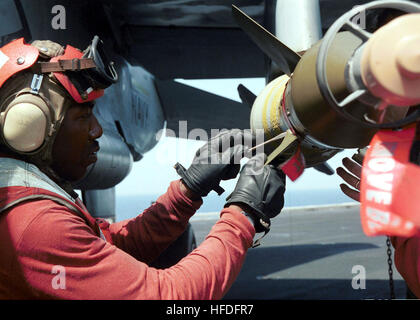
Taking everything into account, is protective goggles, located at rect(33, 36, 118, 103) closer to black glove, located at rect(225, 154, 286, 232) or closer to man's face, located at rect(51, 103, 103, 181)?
man's face, located at rect(51, 103, 103, 181)

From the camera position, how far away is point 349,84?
1.38 meters

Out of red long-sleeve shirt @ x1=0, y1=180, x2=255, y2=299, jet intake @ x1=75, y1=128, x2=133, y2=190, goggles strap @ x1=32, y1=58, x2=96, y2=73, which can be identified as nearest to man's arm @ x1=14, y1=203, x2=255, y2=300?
red long-sleeve shirt @ x1=0, y1=180, x2=255, y2=299

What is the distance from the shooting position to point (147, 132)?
6805mm

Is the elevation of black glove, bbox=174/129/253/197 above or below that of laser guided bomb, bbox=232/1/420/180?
below

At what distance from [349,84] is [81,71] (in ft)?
3.97

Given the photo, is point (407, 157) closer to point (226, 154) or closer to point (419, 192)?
point (419, 192)

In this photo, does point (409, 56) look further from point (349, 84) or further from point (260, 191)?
point (260, 191)

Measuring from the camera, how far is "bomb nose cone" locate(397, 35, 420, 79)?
3.55 feet

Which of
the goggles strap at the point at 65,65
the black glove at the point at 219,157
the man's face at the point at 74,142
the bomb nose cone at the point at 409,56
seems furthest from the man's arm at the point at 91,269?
the bomb nose cone at the point at 409,56

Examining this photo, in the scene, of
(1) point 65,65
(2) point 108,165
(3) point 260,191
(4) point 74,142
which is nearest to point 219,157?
(3) point 260,191

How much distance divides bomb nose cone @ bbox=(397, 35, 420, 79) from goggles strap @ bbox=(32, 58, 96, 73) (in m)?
1.32

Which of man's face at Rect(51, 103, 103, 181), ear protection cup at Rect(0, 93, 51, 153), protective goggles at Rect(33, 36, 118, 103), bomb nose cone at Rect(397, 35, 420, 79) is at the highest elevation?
bomb nose cone at Rect(397, 35, 420, 79)

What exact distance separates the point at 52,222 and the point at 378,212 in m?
1.13

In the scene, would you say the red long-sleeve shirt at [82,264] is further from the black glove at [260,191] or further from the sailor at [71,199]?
the black glove at [260,191]
